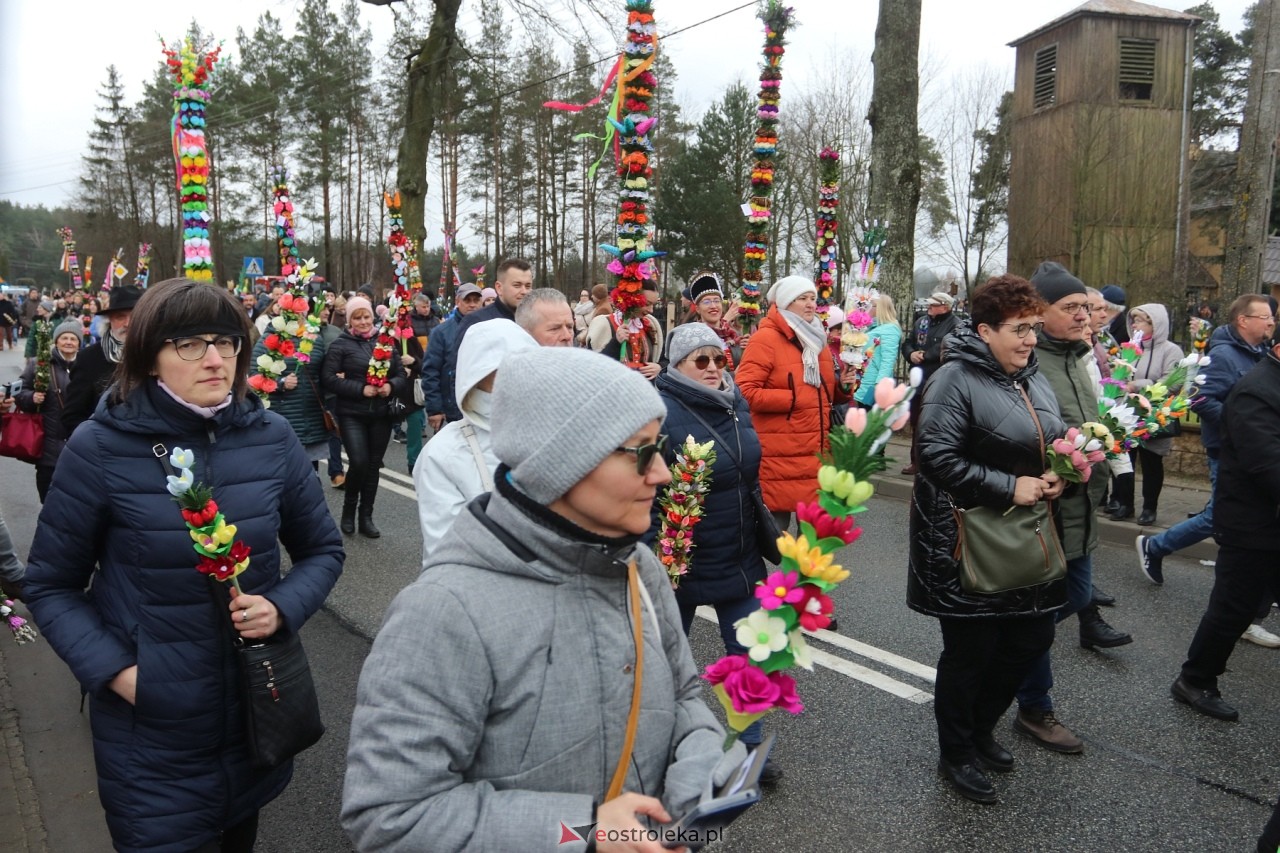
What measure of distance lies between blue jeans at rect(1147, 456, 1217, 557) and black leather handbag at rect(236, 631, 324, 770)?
5.52 meters

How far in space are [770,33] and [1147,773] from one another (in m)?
6.73

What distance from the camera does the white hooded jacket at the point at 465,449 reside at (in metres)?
2.81

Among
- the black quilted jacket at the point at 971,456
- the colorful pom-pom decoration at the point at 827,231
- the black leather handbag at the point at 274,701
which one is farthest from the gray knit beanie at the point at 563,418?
the colorful pom-pom decoration at the point at 827,231

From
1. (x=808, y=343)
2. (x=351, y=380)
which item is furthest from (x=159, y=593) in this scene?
(x=351, y=380)

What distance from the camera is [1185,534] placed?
586 cm

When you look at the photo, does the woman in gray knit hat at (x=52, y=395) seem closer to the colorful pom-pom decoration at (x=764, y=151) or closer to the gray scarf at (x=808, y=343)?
the gray scarf at (x=808, y=343)

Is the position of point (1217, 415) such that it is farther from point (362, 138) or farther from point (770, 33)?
point (362, 138)

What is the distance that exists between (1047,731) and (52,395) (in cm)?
649

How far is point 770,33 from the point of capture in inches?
318

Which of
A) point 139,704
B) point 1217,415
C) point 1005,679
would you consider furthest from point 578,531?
point 1217,415

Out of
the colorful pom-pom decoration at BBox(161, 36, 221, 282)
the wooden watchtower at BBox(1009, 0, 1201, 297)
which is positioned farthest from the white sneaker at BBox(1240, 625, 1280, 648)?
the wooden watchtower at BBox(1009, 0, 1201, 297)

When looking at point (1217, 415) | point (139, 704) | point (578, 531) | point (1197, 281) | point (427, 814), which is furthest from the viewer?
point (1197, 281)

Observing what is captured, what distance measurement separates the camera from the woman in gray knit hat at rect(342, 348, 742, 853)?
4.53 feet

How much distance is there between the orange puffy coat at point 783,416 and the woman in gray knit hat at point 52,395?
4.48 metres
